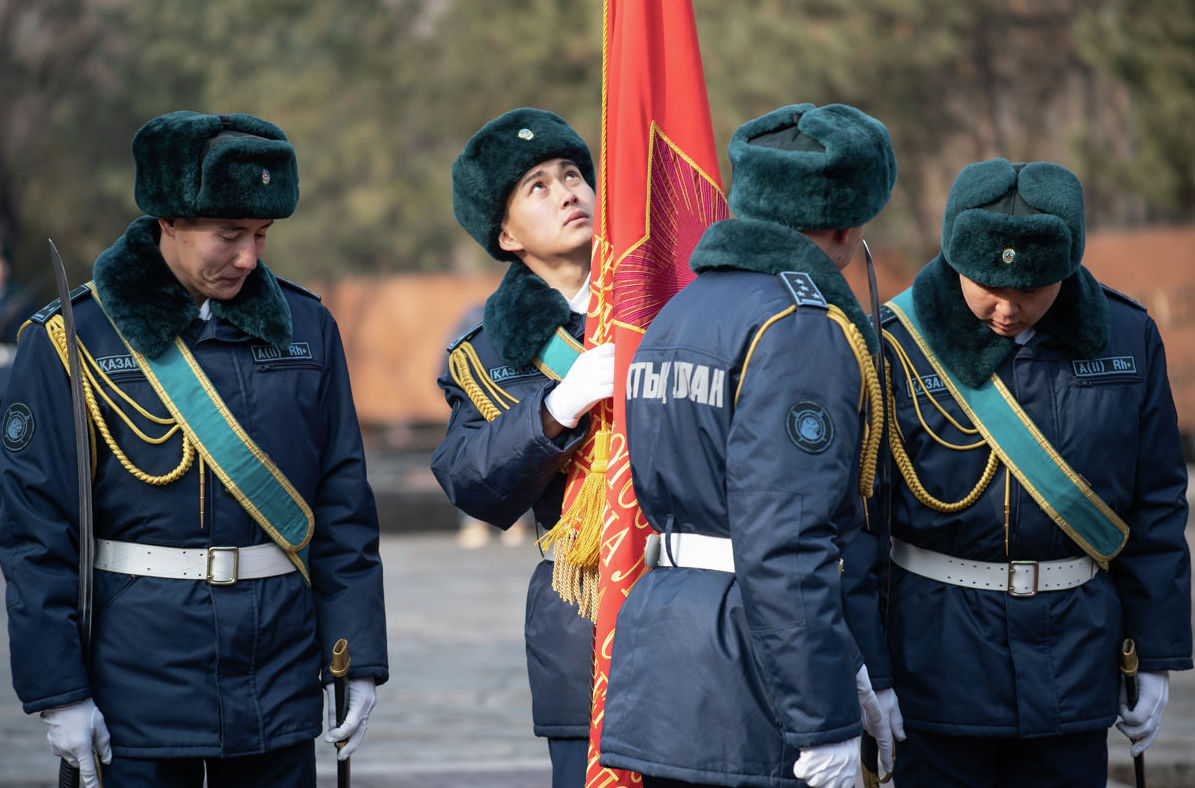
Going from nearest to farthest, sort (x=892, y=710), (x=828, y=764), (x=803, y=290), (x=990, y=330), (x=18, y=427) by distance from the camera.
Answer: (x=828, y=764), (x=803, y=290), (x=18, y=427), (x=892, y=710), (x=990, y=330)

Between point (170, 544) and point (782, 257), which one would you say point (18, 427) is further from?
point (782, 257)

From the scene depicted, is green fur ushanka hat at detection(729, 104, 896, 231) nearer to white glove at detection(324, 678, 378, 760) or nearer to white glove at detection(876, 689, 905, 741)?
white glove at detection(876, 689, 905, 741)

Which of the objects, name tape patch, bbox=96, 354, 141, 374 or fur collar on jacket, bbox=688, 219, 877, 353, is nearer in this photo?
fur collar on jacket, bbox=688, 219, 877, 353

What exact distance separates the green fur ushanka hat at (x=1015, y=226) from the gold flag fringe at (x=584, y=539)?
1003 millimetres

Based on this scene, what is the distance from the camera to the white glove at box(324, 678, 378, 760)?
12.9 feet

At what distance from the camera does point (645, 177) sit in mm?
3990

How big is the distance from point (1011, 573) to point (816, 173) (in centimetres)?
133

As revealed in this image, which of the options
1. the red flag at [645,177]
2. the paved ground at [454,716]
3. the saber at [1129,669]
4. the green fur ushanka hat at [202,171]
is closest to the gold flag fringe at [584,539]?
the red flag at [645,177]

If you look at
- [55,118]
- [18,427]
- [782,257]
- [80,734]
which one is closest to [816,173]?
[782,257]

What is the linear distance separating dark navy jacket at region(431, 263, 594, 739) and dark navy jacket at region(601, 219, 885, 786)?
623 mm

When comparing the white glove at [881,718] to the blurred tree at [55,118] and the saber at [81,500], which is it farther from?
the blurred tree at [55,118]

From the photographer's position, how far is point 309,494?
13.0 ft

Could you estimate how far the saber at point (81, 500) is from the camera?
11.9ft

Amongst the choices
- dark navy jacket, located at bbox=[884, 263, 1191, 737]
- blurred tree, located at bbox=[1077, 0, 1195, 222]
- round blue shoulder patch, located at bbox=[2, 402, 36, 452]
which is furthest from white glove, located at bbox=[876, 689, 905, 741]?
blurred tree, located at bbox=[1077, 0, 1195, 222]
